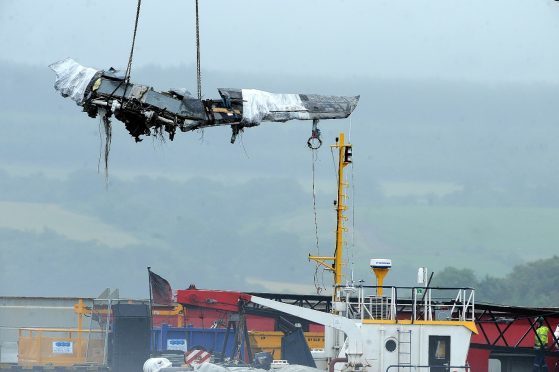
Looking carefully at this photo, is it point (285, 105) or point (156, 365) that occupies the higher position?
point (285, 105)

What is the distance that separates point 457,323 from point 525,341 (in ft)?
43.3

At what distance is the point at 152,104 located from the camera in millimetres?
25797

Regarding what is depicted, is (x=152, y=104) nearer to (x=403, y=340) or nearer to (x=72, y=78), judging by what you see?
(x=72, y=78)

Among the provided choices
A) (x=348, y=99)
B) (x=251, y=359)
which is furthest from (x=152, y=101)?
(x=251, y=359)

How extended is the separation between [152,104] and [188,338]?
57.2ft

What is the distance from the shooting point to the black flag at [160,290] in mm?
46353

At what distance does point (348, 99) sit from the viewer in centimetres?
3031

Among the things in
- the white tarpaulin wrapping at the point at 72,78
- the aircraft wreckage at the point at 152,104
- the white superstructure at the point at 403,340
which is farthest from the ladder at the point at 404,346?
the white tarpaulin wrapping at the point at 72,78

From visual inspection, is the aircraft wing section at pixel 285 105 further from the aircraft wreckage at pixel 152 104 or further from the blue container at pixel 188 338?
the blue container at pixel 188 338

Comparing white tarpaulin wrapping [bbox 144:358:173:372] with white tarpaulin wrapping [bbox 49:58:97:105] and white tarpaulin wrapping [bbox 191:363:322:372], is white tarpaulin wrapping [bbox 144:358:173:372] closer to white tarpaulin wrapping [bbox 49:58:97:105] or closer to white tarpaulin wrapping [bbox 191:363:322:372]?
white tarpaulin wrapping [bbox 191:363:322:372]

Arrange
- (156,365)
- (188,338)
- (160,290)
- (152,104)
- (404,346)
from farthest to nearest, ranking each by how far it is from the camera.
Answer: (160,290)
(188,338)
(156,365)
(404,346)
(152,104)

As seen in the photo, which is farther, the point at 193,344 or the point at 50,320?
the point at 50,320

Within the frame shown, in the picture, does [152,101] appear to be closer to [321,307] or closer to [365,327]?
[365,327]

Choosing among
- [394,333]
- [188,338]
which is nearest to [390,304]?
[394,333]
